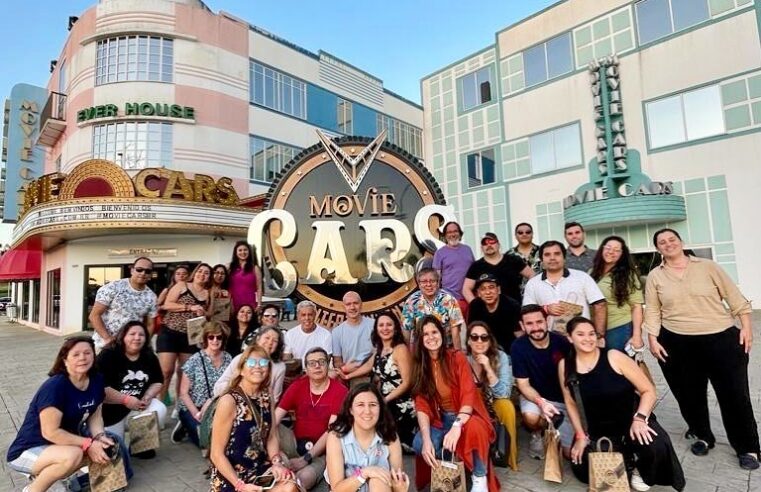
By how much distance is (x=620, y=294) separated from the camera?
403 centimetres

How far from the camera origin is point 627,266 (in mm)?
4102

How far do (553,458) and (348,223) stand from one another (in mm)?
3373

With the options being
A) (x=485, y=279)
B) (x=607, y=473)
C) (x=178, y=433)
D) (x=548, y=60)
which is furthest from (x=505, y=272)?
(x=548, y=60)

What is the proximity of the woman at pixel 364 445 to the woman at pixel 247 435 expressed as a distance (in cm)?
33

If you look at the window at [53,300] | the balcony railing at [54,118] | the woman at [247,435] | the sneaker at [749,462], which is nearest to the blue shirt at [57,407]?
the woman at [247,435]

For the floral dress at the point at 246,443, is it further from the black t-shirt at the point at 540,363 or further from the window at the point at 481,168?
the window at the point at 481,168

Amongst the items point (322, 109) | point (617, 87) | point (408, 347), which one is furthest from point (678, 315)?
point (322, 109)

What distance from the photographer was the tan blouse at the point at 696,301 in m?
3.51

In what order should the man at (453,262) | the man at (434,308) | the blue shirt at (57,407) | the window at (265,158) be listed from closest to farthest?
the blue shirt at (57,407)
the man at (434,308)
the man at (453,262)
the window at (265,158)

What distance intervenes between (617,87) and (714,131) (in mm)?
3697

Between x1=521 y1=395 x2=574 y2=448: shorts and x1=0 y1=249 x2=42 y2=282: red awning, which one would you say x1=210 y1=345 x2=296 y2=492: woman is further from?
x1=0 y1=249 x2=42 y2=282: red awning

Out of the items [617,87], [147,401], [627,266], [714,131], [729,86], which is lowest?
[147,401]

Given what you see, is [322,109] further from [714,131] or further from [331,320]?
[331,320]

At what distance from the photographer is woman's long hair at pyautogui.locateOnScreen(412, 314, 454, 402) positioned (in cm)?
336
